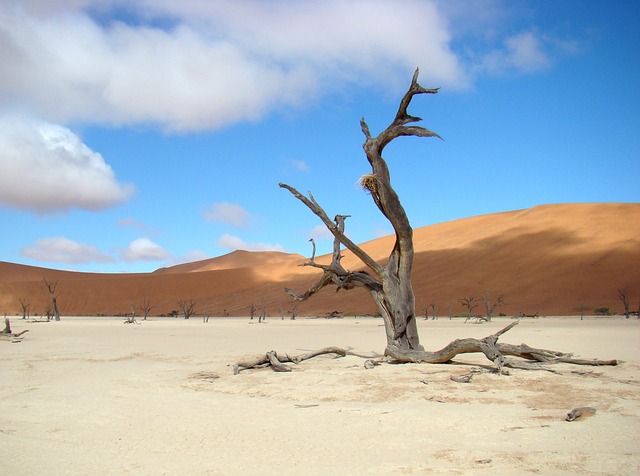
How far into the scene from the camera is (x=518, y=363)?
349 inches

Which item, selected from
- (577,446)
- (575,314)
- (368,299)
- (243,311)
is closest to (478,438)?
(577,446)

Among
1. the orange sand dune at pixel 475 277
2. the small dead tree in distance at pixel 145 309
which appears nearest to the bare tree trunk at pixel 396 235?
the orange sand dune at pixel 475 277

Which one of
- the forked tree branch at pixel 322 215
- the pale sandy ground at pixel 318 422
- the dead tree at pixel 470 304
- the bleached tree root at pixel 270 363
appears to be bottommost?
the pale sandy ground at pixel 318 422

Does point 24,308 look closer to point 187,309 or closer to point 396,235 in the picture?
point 187,309

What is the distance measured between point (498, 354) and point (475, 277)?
3854 centimetres

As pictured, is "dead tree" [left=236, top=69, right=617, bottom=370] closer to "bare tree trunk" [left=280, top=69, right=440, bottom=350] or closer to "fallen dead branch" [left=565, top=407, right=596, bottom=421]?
"bare tree trunk" [left=280, top=69, right=440, bottom=350]

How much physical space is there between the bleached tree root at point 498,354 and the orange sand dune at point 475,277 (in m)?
24.8

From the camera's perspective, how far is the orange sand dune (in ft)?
127

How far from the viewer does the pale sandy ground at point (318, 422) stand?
→ 4172 millimetres

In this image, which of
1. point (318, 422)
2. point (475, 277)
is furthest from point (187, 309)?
point (318, 422)

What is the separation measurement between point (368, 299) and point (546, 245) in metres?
16.3

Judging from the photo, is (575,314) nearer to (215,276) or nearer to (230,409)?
(230,409)

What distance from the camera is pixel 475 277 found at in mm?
46000

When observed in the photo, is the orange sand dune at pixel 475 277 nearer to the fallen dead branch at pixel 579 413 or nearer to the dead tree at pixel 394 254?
the dead tree at pixel 394 254
